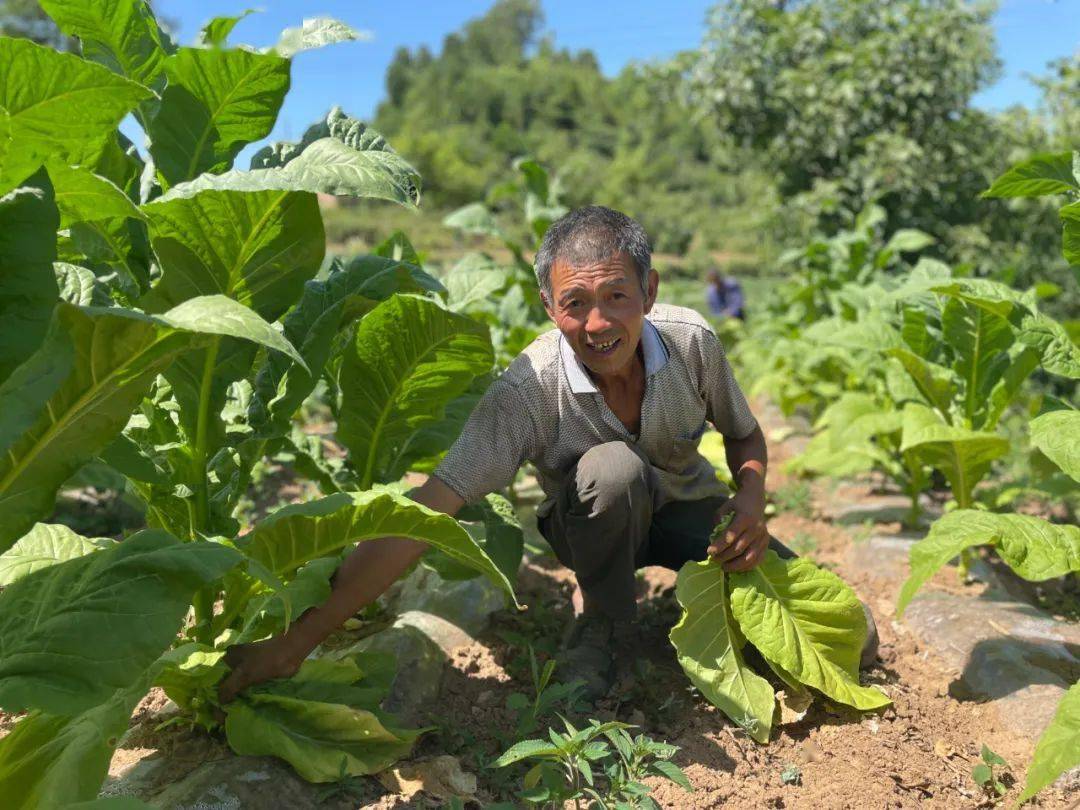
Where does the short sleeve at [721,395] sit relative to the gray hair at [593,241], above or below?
below

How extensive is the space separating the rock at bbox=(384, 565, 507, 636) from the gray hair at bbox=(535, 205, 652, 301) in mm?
1068

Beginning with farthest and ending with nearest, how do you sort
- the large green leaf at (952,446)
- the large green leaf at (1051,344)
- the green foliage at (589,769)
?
the large green leaf at (952,446), the large green leaf at (1051,344), the green foliage at (589,769)

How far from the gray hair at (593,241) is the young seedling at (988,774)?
1333mm

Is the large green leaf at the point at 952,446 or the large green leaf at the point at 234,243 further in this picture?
the large green leaf at the point at 952,446

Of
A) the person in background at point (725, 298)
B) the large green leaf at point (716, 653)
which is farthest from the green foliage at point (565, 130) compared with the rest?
the large green leaf at point (716, 653)

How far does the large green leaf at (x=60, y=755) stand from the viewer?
57.8 inches

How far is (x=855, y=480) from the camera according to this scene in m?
4.68

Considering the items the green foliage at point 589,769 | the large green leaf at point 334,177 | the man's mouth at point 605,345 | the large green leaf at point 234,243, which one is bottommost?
the green foliage at point 589,769

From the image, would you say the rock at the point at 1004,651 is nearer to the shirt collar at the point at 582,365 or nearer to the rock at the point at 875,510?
the rock at the point at 875,510

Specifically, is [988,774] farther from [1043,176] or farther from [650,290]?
[1043,176]

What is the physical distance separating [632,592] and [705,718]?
359 mm

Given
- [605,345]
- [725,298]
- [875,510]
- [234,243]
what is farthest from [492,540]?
[725,298]

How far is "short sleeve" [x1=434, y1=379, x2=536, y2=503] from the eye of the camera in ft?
7.07

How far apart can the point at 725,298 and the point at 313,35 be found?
902 centimetres
